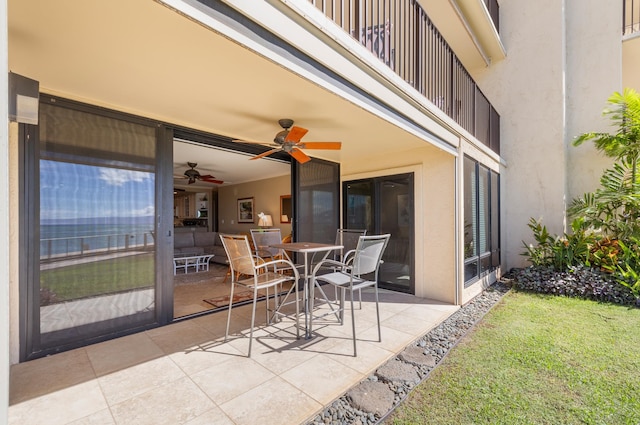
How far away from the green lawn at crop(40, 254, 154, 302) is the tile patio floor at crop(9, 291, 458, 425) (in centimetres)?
49

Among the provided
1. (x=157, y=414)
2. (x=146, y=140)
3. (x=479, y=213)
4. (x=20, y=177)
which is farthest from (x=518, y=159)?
(x=20, y=177)

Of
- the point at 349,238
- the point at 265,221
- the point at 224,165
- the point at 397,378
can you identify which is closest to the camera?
the point at 397,378

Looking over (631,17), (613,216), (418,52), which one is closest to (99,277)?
(418,52)

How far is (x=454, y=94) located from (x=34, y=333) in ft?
17.6

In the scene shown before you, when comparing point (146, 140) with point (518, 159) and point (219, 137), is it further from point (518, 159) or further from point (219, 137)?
point (518, 159)

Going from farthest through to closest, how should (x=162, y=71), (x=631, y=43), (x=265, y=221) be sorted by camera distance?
(x=265, y=221) → (x=631, y=43) → (x=162, y=71)

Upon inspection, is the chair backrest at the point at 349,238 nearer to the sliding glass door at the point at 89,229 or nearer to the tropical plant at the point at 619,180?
the sliding glass door at the point at 89,229

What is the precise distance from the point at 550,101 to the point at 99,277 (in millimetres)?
7715

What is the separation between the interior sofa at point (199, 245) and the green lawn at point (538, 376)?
5.51 metres

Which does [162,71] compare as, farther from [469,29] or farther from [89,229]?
[469,29]

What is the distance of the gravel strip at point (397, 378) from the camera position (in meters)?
1.76

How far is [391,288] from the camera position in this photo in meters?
4.62

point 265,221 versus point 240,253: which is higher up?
point 265,221

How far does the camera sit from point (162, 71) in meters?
2.05
